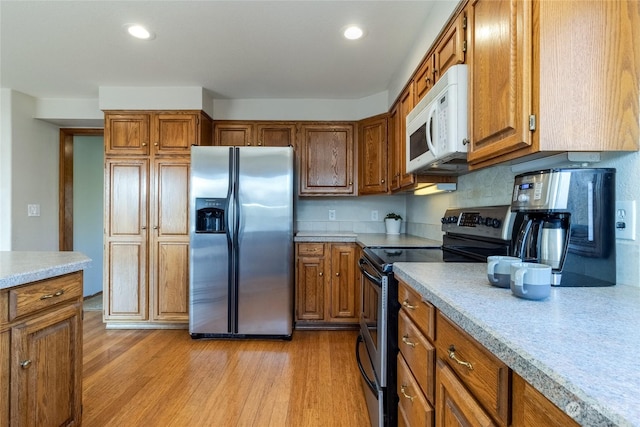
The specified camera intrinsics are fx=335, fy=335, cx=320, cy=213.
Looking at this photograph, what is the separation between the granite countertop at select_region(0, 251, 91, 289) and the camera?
47.4 inches

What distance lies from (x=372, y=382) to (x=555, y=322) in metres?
1.20

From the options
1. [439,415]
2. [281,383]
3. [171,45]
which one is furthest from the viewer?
[171,45]

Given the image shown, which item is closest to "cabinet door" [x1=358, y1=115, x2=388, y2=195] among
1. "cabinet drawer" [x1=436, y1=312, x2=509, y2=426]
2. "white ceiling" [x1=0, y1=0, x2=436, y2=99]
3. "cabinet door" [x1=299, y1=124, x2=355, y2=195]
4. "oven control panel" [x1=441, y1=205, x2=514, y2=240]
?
"cabinet door" [x1=299, y1=124, x2=355, y2=195]

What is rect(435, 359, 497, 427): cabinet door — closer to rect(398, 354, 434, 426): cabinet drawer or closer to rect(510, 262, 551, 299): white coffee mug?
rect(398, 354, 434, 426): cabinet drawer

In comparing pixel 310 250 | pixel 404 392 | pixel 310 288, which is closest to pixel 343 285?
pixel 310 288

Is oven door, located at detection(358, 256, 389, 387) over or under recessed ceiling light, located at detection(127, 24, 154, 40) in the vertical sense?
under

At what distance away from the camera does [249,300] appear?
288 cm

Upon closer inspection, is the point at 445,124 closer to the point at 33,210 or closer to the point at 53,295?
the point at 53,295

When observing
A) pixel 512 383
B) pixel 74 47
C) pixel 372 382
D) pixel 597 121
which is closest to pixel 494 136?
pixel 597 121

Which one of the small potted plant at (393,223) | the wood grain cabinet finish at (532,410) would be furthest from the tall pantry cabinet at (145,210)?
the wood grain cabinet finish at (532,410)

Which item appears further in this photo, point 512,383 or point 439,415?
point 439,415

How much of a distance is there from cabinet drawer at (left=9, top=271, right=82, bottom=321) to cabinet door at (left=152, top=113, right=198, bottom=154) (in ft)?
6.00

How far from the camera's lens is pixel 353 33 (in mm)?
2227

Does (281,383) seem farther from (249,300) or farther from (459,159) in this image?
(459,159)
